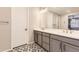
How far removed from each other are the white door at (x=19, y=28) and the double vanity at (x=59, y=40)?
0.75ft

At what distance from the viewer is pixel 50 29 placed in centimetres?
205

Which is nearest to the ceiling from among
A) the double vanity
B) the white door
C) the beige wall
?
the double vanity

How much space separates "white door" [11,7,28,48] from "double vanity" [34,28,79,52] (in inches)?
9.0

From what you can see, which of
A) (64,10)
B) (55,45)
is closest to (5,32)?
(55,45)

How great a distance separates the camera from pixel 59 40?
1896 millimetres

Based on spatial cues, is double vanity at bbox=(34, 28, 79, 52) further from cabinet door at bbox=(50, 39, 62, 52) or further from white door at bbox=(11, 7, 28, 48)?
white door at bbox=(11, 7, 28, 48)

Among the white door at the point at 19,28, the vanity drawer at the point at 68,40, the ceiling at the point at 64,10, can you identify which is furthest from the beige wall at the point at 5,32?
the vanity drawer at the point at 68,40

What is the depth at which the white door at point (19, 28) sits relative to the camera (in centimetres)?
173

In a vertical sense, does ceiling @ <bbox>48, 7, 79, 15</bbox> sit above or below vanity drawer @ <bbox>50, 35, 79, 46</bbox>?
above

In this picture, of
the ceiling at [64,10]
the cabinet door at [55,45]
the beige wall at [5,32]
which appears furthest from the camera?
the cabinet door at [55,45]

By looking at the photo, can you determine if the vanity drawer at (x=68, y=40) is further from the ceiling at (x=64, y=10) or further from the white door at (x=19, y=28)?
the white door at (x=19, y=28)

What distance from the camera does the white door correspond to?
1.73m

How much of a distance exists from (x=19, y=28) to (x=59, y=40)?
0.74m
